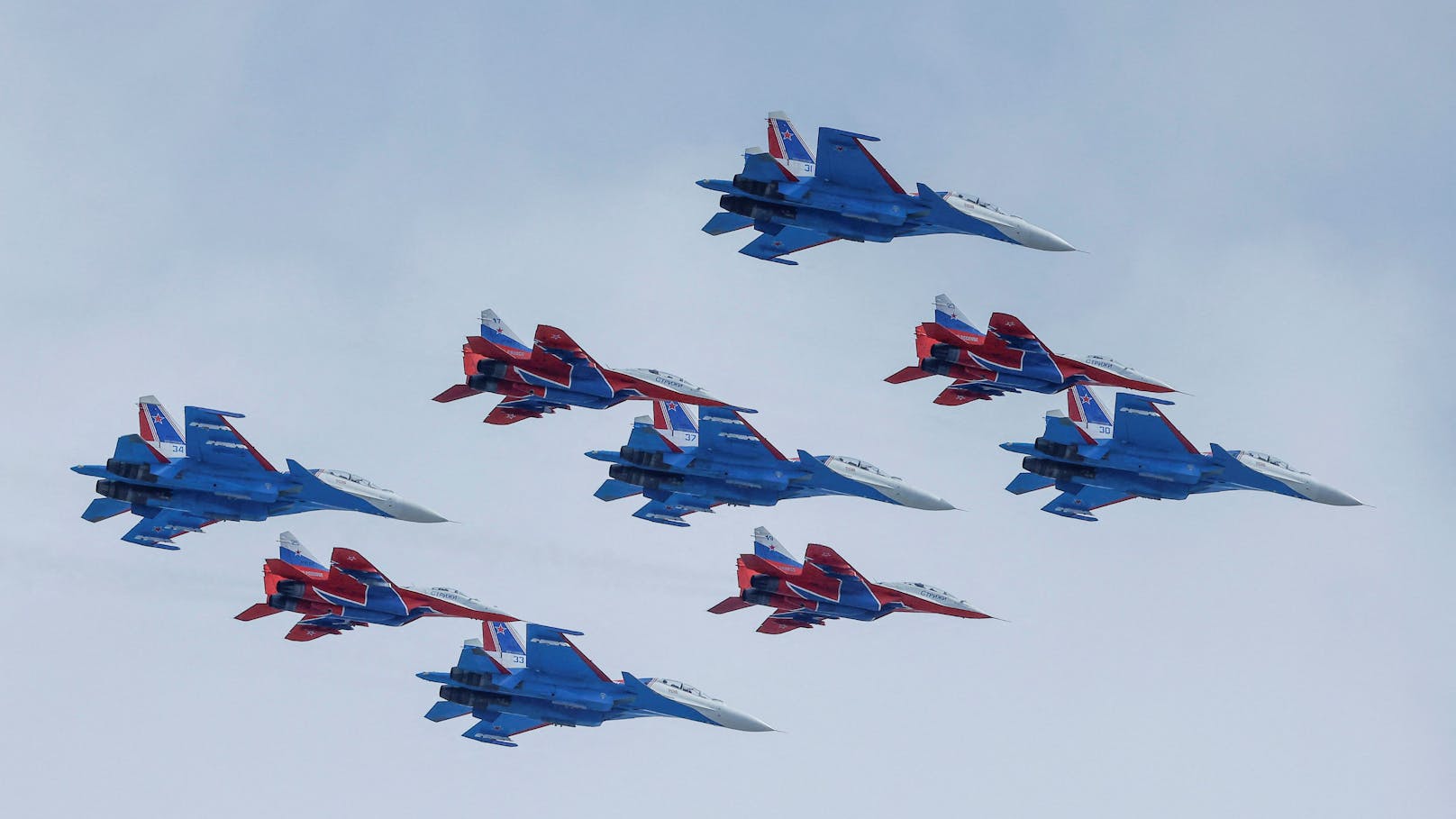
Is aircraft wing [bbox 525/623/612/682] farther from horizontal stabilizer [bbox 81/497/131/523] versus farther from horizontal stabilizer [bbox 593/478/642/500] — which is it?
horizontal stabilizer [bbox 81/497/131/523]

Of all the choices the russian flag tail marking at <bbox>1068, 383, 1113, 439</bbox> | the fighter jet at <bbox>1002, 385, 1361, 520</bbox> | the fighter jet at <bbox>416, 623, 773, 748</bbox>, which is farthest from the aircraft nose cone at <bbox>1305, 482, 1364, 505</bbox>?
the fighter jet at <bbox>416, 623, 773, 748</bbox>

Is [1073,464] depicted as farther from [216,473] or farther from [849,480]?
[216,473]

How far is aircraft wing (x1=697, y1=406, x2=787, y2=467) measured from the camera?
154 meters

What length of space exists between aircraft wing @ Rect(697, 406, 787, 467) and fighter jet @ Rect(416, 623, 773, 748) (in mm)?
12183

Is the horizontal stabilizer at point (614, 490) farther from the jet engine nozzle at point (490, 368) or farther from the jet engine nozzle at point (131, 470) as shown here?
the jet engine nozzle at point (131, 470)

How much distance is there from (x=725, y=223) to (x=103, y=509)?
117ft

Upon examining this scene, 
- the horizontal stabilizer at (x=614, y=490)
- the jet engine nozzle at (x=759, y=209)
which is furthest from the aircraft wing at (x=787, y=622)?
the jet engine nozzle at (x=759, y=209)

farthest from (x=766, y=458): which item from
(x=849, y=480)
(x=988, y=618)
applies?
(x=988, y=618)

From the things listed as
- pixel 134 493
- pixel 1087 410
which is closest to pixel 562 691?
pixel 134 493

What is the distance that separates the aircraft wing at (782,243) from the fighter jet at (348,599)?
2300cm

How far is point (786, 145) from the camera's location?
490ft

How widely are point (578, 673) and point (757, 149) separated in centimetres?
2835

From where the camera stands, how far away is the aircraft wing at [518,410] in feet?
507

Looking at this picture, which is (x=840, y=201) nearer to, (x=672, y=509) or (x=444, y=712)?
(x=672, y=509)
